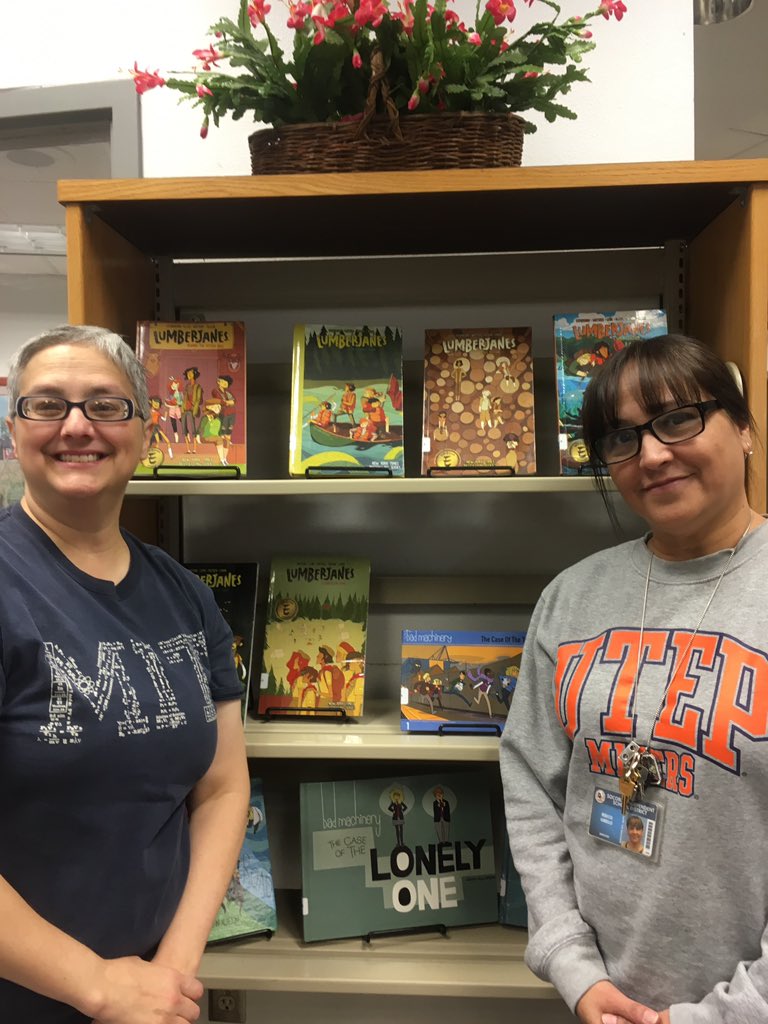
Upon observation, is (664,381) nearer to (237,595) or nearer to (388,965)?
(237,595)

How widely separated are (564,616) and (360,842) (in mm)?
753

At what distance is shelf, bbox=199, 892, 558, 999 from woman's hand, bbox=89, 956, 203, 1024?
46cm

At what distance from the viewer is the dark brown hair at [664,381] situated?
125 centimetres

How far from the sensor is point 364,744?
1.57 meters

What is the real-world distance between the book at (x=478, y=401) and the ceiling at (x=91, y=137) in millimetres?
1042

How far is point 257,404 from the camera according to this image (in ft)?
6.40

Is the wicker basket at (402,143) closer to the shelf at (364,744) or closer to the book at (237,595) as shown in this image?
the book at (237,595)

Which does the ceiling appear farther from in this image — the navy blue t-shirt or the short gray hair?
the navy blue t-shirt

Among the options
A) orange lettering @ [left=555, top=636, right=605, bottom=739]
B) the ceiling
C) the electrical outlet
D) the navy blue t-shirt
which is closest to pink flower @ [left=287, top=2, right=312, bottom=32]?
the ceiling

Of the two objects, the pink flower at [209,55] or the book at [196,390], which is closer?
the pink flower at [209,55]

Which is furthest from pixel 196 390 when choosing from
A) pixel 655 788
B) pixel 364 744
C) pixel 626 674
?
pixel 655 788

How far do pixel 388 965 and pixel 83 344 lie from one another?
1340mm

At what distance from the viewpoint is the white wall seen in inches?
72.6

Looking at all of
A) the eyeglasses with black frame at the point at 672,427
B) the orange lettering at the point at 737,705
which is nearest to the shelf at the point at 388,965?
the orange lettering at the point at 737,705
